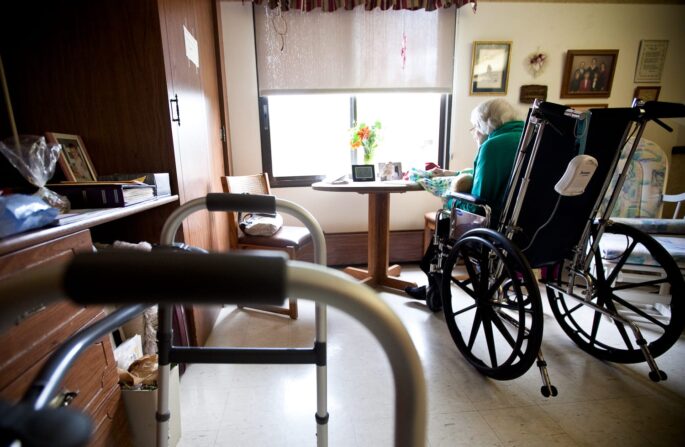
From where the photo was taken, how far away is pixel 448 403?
1.22 meters

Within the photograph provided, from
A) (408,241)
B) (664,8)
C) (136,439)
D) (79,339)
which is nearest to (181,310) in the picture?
(136,439)

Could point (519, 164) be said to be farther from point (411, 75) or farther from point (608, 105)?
point (608, 105)

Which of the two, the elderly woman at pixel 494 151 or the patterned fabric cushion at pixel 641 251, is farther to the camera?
the patterned fabric cushion at pixel 641 251

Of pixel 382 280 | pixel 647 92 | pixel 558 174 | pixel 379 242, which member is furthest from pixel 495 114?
Result: pixel 647 92

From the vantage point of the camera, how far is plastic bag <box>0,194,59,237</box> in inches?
22.4

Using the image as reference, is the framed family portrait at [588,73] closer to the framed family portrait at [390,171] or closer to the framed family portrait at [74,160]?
the framed family portrait at [390,171]

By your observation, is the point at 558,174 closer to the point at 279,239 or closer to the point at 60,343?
the point at 279,239

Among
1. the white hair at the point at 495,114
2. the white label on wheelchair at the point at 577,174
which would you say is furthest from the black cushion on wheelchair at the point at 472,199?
the white hair at the point at 495,114

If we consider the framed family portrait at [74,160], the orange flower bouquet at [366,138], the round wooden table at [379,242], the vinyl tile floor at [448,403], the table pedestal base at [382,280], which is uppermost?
the orange flower bouquet at [366,138]

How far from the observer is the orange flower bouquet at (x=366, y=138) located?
2.34 meters

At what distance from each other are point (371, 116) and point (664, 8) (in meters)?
2.69

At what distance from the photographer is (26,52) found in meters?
1.07

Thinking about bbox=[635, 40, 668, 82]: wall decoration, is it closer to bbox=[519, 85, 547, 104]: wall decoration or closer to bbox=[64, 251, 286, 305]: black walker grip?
bbox=[519, 85, 547, 104]: wall decoration

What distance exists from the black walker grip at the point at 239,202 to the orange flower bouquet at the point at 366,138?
1.81 m
